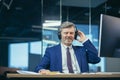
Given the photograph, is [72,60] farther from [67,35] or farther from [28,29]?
[28,29]

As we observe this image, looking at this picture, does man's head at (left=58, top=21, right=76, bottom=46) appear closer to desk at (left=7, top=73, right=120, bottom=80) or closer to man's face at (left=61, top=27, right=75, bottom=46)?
man's face at (left=61, top=27, right=75, bottom=46)

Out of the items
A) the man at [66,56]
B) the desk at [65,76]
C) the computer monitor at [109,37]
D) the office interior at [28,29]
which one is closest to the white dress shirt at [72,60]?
the man at [66,56]

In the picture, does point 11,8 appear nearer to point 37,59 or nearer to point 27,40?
point 27,40

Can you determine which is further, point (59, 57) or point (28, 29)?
point (28, 29)

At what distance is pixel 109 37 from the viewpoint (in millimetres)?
2305

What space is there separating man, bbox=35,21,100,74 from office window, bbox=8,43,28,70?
494 centimetres

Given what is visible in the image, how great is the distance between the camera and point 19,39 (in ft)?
25.4

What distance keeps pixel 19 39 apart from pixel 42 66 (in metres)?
5.20

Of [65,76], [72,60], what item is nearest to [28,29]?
[72,60]

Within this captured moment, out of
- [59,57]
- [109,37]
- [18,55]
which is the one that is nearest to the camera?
[109,37]

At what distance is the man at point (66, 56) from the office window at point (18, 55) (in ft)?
16.2

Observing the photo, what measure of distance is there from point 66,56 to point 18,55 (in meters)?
5.10

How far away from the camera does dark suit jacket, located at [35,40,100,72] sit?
8.59 feet

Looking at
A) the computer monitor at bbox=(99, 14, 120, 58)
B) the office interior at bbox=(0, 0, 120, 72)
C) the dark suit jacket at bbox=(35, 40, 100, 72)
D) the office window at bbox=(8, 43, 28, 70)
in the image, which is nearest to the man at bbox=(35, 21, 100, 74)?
the dark suit jacket at bbox=(35, 40, 100, 72)
